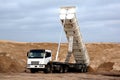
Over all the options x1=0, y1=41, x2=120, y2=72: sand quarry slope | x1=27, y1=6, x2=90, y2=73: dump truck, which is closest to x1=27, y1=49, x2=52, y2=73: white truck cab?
Answer: x1=27, y1=6, x2=90, y2=73: dump truck

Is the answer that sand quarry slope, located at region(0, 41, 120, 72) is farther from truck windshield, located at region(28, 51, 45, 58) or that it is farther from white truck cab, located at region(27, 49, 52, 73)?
truck windshield, located at region(28, 51, 45, 58)

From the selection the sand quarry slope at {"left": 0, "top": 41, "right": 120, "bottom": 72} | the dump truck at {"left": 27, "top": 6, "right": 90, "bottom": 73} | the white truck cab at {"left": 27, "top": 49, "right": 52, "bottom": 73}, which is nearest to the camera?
the white truck cab at {"left": 27, "top": 49, "right": 52, "bottom": 73}

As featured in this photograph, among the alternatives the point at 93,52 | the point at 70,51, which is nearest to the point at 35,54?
the point at 70,51

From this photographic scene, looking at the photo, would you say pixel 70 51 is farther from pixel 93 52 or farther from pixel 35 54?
pixel 93 52

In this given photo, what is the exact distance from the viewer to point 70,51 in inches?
1624

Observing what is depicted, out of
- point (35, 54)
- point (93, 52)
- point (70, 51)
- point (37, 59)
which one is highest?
point (93, 52)

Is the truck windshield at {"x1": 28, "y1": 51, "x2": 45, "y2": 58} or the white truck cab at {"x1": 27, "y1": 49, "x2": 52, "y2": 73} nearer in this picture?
the white truck cab at {"x1": 27, "y1": 49, "x2": 52, "y2": 73}

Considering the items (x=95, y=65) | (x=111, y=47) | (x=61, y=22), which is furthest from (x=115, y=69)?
(x=111, y=47)

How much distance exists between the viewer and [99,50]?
67.8 metres

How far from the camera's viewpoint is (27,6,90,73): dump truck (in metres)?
37.5

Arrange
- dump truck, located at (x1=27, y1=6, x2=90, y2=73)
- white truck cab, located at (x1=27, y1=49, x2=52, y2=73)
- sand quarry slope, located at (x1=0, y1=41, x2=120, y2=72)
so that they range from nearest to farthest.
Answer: white truck cab, located at (x1=27, y1=49, x2=52, y2=73) < dump truck, located at (x1=27, y1=6, x2=90, y2=73) < sand quarry slope, located at (x1=0, y1=41, x2=120, y2=72)

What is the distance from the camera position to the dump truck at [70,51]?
37.5 metres

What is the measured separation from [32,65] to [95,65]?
20362 mm

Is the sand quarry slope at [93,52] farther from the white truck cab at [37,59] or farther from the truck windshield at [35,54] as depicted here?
the truck windshield at [35,54]
